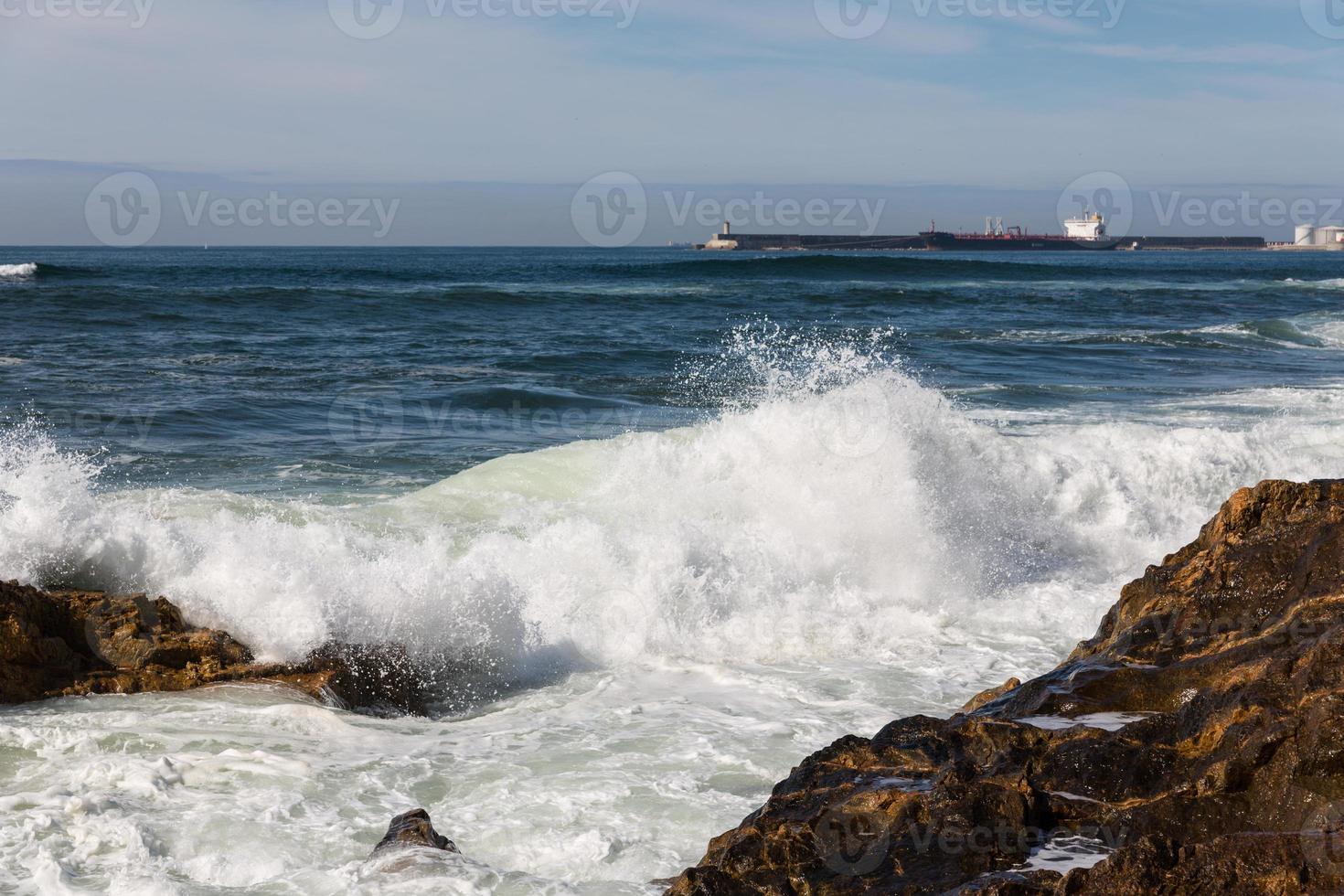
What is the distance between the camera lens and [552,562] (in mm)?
7195

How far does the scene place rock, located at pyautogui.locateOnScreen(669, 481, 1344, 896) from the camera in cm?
270

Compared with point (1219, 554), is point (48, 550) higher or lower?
lower

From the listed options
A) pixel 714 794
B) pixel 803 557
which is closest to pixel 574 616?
pixel 803 557

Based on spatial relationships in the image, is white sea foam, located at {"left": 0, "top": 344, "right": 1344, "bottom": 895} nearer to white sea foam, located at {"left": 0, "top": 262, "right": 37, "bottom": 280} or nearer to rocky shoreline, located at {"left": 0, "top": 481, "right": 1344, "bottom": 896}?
rocky shoreline, located at {"left": 0, "top": 481, "right": 1344, "bottom": 896}

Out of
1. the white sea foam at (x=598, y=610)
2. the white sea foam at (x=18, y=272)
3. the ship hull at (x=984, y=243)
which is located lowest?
the white sea foam at (x=598, y=610)

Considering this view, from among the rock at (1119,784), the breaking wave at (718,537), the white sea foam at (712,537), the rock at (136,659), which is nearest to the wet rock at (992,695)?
the rock at (1119,784)

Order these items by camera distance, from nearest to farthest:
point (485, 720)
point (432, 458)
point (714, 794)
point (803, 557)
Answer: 1. point (714, 794)
2. point (485, 720)
3. point (803, 557)
4. point (432, 458)

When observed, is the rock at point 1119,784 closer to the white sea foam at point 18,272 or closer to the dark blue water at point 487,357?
the dark blue water at point 487,357

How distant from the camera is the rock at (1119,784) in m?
2.70

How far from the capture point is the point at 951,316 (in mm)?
29750

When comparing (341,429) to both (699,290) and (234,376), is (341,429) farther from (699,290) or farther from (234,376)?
(699,290)

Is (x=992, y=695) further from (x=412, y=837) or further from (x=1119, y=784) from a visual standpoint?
(x=412, y=837)

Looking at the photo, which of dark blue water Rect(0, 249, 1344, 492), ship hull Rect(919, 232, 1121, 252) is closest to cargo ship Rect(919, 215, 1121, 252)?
ship hull Rect(919, 232, 1121, 252)

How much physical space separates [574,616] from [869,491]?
269 centimetres
